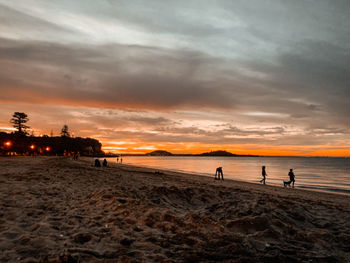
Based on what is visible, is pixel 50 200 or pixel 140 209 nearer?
pixel 140 209

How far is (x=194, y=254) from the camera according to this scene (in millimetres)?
4020

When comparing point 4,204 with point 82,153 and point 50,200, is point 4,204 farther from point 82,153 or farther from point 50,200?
point 82,153

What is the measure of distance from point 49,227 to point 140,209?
259cm

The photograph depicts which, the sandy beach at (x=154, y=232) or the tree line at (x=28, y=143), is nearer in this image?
the sandy beach at (x=154, y=232)

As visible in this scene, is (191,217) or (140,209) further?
(140,209)

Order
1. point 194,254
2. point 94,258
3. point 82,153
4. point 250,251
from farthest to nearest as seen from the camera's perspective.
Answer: point 82,153 → point 250,251 → point 194,254 → point 94,258

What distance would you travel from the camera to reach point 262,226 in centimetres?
584

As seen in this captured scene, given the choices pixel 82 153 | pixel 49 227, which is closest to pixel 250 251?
pixel 49 227

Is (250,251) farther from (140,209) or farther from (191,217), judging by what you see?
(140,209)

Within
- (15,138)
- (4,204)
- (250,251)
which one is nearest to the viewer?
(250,251)

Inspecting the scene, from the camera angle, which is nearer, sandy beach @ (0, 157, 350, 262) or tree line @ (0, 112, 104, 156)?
sandy beach @ (0, 157, 350, 262)

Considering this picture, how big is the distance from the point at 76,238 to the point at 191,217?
10.3 ft

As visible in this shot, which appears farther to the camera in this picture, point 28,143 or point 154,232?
point 28,143

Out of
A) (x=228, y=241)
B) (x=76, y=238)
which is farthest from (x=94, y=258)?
(x=228, y=241)
